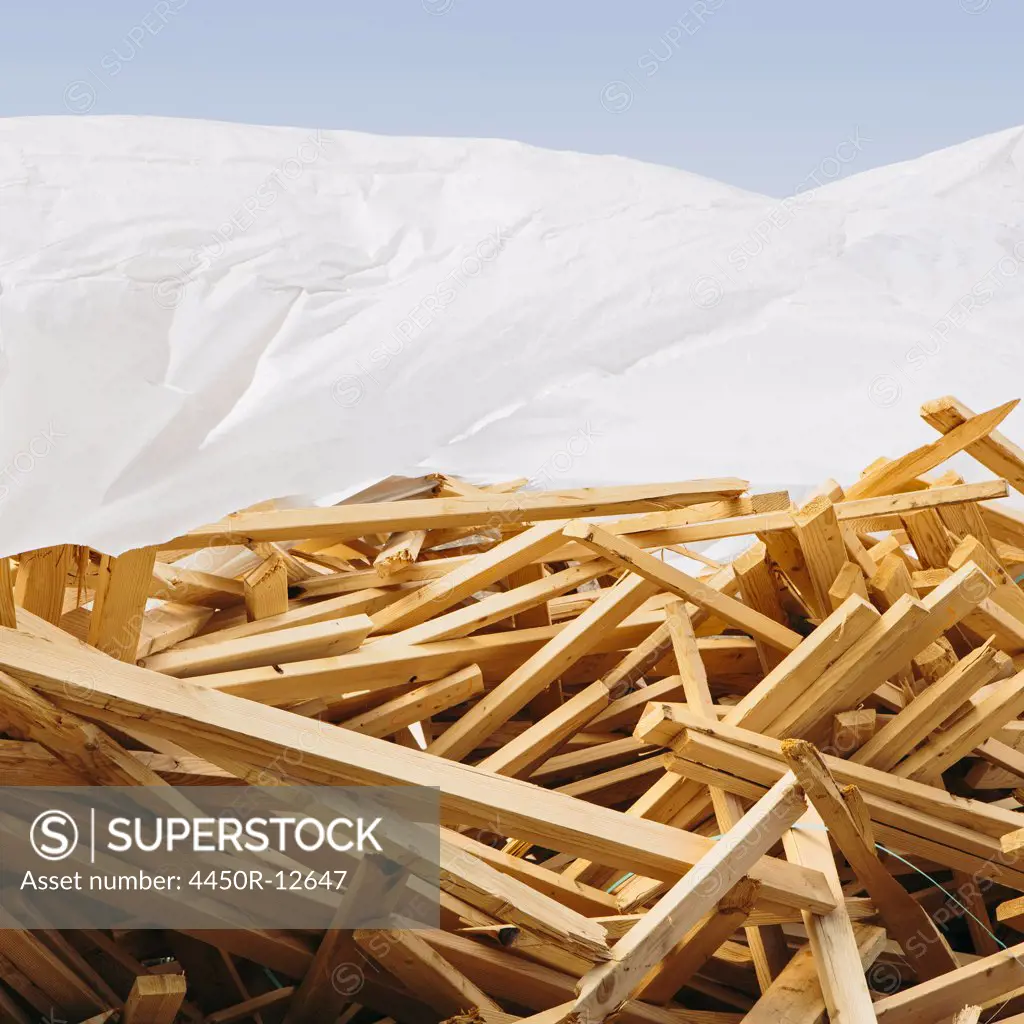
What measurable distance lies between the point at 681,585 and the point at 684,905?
2.44 ft

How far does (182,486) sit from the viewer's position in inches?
68.2

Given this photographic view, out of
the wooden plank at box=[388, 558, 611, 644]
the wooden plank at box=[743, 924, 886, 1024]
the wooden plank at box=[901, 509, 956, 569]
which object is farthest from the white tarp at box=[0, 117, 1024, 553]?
the wooden plank at box=[743, 924, 886, 1024]

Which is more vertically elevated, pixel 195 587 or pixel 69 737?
pixel 195 587

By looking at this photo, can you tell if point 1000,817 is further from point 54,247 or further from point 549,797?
point 54,247

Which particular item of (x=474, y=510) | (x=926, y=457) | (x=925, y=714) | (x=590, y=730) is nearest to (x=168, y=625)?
(x=474, y=510)

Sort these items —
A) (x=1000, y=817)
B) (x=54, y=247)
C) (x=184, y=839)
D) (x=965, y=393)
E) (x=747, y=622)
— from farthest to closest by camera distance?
1. (x=965, y=393)
2. (x=747, y=622)
3. (x=1000, y=817)
4. (x=54, y=247)
5. (x=184, y=839)

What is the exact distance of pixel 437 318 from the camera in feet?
6.66

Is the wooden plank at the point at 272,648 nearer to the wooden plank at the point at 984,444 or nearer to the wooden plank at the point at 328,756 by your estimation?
the wooden plank at the point at 328,756

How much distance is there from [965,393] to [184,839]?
169 centimetres

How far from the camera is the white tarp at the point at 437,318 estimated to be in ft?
5.67

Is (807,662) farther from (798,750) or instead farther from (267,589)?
(267,589)

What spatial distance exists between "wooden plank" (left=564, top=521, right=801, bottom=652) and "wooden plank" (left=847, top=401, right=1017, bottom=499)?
445mm

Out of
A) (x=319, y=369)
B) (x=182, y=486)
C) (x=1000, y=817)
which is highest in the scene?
(x=319, y=369)

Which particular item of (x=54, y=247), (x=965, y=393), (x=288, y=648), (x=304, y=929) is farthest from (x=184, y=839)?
(x=965, y=393)
